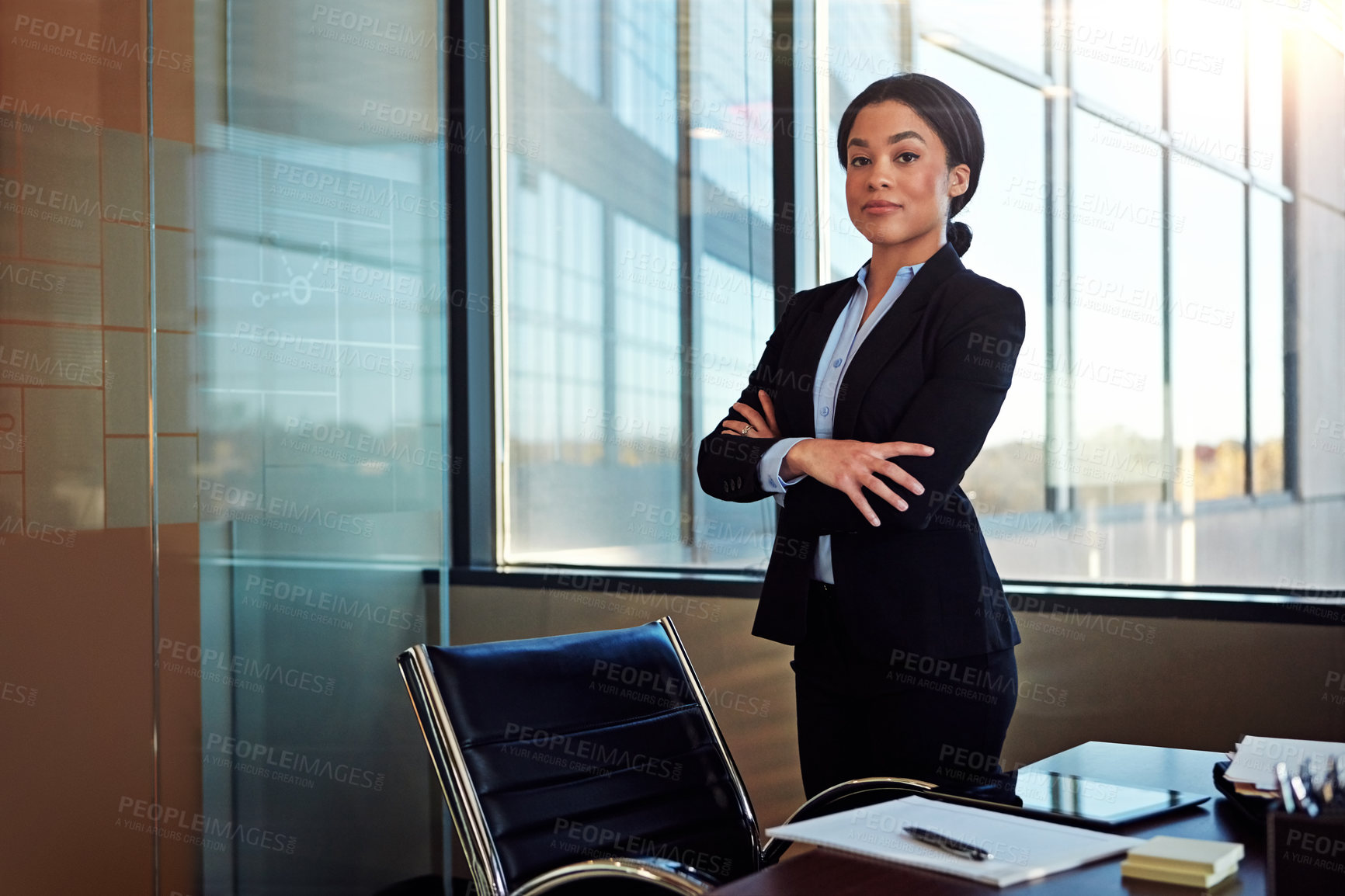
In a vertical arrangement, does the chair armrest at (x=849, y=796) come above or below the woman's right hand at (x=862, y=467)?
below

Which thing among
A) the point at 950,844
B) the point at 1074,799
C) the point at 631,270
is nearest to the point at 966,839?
the point at 950,844

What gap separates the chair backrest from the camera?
1.82 m

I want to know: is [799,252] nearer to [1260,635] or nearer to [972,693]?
[1260,635]

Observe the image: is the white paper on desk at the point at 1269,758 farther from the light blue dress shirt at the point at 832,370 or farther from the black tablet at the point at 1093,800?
the light blue dress shirt at the point at 832,370

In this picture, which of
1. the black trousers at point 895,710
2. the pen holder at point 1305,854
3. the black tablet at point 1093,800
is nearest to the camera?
the pen holder at point 1305,854

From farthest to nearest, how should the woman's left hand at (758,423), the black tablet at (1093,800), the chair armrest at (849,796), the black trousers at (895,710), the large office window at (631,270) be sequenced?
the large office window at (631,270) → the woman's left hand at (758,423) → the black trousers at (895,710) → the chair armrest at (849,796) → the black tablet at (1093,800)

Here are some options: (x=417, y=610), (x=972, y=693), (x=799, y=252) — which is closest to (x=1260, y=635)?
(x=972, y=693)

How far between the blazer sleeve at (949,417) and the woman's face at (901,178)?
0.23 metres

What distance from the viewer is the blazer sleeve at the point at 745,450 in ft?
7.56

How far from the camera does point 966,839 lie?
4.52 ft

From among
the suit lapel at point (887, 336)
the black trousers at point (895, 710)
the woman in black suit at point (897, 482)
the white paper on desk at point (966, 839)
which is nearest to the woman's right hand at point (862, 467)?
the woman in black suit at point (897, 482)

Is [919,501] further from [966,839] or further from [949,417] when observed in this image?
[966,839]

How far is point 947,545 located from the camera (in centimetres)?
214

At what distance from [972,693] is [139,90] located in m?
2.47
